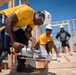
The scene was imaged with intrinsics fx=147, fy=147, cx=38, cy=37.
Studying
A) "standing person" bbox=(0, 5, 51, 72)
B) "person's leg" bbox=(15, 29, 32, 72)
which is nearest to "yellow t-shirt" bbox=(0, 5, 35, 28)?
"standing person" bbox=(0, 5, 51, 72)

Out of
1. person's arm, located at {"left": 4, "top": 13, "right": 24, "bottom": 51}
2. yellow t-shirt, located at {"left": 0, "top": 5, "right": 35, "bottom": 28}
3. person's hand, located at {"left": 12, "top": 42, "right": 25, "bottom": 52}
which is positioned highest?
yellow t-shirt, located at {"left": 0, "top": 5, "right": 35, "bottom": 28}

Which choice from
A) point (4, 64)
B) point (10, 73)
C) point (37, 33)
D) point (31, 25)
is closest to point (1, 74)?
point (10, 73)

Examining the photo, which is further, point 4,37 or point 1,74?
point 1,74

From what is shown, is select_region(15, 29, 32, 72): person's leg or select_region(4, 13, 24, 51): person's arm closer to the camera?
select_region(4, 13, 24, 51): person's arm

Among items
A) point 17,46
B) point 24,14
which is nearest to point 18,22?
point 24,14

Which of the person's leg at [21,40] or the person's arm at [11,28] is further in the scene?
the person's leg at [21,40]

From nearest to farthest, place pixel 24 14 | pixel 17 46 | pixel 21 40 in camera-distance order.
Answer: pixel 17 46, pixel 24 14, pixel 21 40

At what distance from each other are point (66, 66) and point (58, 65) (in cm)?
15

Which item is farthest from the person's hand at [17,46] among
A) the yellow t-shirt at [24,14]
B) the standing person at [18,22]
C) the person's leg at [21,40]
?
the person's leg at [21,40]

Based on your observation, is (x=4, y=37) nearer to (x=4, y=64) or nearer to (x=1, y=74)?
(x=1, y=74)

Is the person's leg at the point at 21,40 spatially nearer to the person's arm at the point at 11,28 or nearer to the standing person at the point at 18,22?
the standing person at the point at 18,22

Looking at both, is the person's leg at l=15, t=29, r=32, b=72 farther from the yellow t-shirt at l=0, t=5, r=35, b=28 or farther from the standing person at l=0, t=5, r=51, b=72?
the yellow t-shirt at l=0, t=5, r=35, b=28

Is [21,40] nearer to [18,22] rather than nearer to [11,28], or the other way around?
[18,22]

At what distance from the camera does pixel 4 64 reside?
388 centimetres
